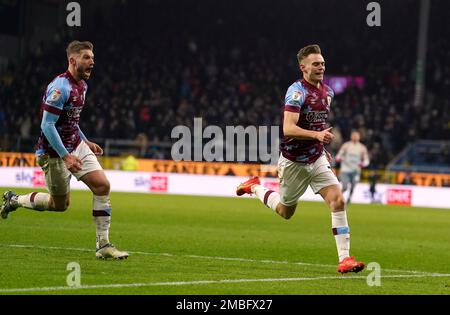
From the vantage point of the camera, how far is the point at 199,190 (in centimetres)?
3397

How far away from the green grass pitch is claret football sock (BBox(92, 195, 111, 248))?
0.25 m

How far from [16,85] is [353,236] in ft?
82.4

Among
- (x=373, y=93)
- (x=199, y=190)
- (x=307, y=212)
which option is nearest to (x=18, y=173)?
(x=199, y=190)

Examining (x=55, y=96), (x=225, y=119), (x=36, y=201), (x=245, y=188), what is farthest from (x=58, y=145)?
(x=225, y=119)

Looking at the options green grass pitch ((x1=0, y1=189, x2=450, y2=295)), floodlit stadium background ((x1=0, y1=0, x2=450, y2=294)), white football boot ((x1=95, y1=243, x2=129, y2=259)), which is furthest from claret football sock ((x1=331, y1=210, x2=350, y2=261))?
white football boot ((x1=95, y1=243, x2=129, y2=259))

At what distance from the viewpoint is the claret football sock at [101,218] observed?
11.4 meters

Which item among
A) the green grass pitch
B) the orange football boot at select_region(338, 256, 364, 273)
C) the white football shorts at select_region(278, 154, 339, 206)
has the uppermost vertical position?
the white football shorts at select_region(278, 154, 339, 206)

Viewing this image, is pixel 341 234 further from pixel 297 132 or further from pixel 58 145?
pixel 58 145

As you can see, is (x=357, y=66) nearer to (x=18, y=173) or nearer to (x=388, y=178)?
(x=388, y=178)

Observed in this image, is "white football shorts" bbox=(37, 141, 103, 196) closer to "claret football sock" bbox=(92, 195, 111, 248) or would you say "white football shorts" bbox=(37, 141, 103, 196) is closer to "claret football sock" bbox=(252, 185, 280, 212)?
"claret football sock" bbox=(92, 195, 111, 248)

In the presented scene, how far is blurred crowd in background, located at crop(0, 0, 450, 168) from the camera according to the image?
124 ft

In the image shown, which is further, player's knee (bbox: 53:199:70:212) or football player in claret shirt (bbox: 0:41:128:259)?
player's knee (bbox: 53:199:70:212)
